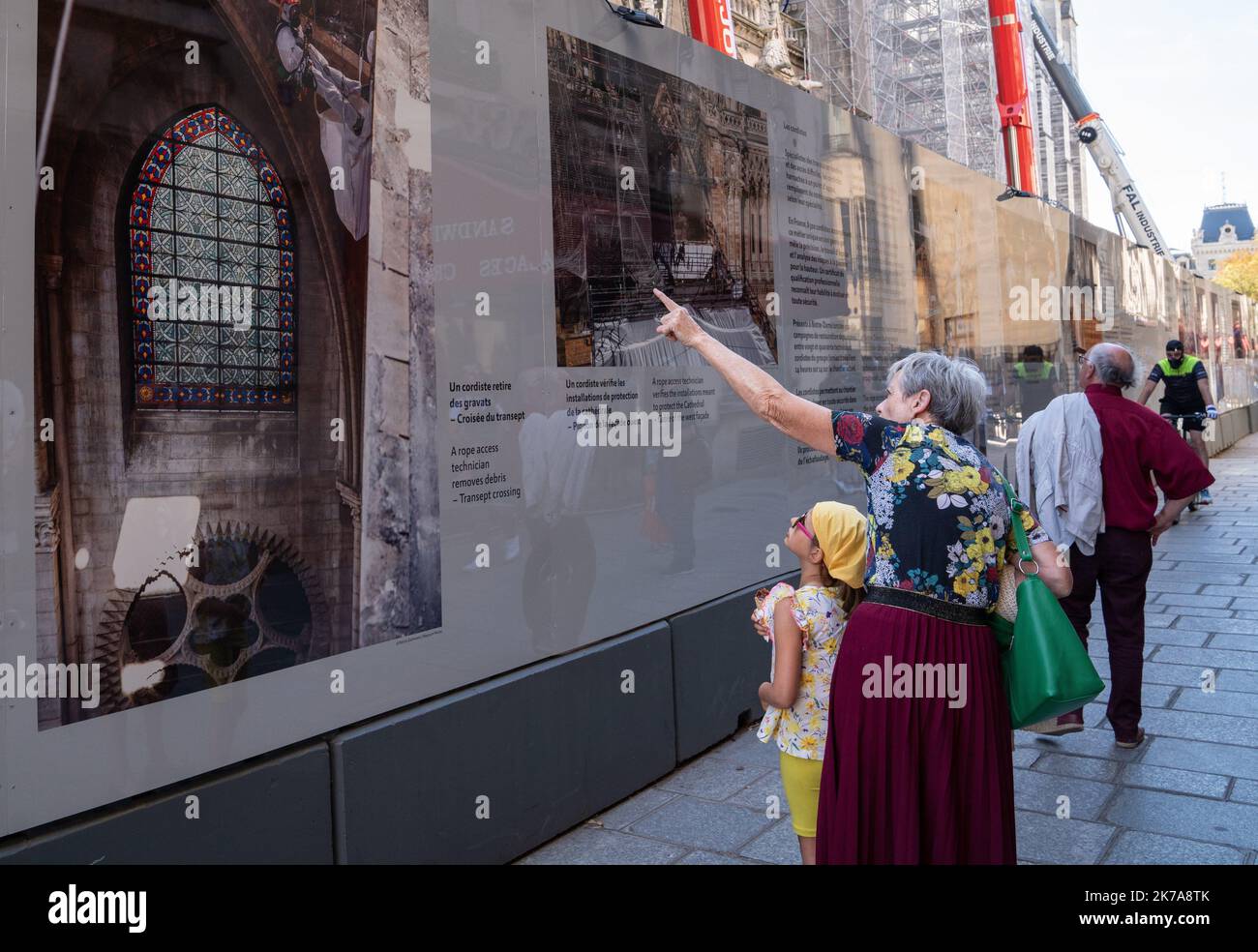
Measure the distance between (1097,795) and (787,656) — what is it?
7.24ft

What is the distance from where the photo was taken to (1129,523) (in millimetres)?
5227

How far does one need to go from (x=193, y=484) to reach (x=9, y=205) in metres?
0.80

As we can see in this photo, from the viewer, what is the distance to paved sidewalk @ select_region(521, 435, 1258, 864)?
4.10m

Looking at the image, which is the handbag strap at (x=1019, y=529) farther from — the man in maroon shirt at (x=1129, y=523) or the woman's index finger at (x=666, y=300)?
the man in maroon shirt at (x=1129, y=523)

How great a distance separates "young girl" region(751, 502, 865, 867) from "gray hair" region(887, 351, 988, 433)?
0.43 meters

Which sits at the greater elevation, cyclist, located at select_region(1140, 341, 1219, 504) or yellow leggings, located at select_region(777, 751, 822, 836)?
cyclist, located at select_region(1140, 341, 1219, 504)

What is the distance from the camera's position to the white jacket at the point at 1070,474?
527 cm

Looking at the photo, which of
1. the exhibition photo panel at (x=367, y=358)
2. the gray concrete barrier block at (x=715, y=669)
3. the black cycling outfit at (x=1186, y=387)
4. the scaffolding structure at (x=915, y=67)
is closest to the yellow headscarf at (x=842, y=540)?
the exhibition photo panel at (x=367, y=358)

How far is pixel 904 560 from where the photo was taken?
2758mm

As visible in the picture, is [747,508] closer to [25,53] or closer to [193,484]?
[193,484]

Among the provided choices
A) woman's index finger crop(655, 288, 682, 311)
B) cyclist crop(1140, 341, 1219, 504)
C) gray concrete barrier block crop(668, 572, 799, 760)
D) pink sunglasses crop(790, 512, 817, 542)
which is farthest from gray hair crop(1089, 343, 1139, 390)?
cyclist crop(1140, 341, 1219, 504)

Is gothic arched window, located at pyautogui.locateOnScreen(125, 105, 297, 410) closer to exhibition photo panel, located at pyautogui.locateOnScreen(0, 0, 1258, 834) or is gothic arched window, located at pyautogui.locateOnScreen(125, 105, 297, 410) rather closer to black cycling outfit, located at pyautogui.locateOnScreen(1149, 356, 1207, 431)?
exhibition photo panel, located at pyautogui.locateOnScreen(0, 0, 1258, 834)

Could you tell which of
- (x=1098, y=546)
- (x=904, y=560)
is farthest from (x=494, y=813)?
(x=1098, y=546)

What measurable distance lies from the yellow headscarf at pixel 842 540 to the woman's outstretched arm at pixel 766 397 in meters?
0.29
